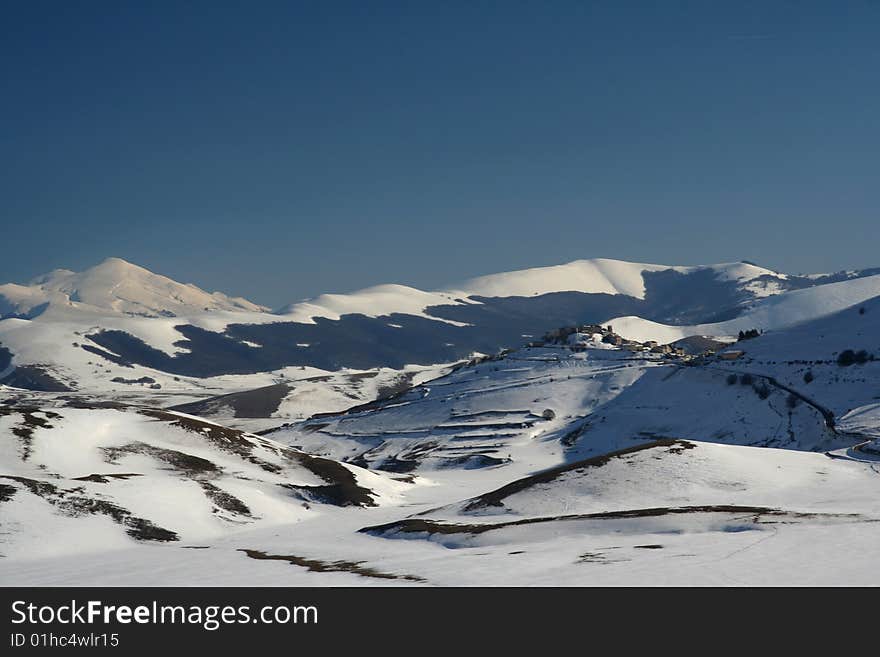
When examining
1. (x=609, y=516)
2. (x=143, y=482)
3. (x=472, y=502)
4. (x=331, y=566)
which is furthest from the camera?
(x=143, y=482)

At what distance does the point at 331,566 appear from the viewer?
55.7 metres

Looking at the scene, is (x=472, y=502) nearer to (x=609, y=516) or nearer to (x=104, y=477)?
(x=609, y=516)

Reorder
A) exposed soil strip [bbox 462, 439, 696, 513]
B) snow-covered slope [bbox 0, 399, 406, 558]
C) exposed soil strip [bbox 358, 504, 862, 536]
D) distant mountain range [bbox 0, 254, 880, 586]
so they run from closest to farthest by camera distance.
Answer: distant mountain range [bbox 0, 254, 880, 586], exposed soil strip [bbox 358, 504, 862, 536], snow-covered slope [bbox 0, 399, 406, 558], exposed soil strip [bbox 462, 439, 696, 513]

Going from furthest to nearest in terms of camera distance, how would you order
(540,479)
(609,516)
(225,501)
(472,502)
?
(225,501) < (540,479) < (472,502) < (609,516)

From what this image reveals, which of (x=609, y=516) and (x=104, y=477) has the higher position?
(x=104, y=477)

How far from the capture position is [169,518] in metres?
81.7

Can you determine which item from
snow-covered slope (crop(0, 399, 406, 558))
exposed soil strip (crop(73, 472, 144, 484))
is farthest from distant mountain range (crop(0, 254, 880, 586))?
exposed soil strip (crop(73, 472, 144, 484))

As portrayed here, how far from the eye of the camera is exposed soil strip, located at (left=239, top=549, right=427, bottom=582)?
1895 inches

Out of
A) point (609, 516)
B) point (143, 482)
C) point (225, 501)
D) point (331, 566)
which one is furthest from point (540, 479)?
point (143, 482)

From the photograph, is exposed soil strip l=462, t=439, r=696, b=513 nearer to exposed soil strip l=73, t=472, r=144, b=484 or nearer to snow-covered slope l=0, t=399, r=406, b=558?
snow-covered slope l=0, t=399, r=406, b=558

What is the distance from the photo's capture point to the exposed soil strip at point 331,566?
158ft

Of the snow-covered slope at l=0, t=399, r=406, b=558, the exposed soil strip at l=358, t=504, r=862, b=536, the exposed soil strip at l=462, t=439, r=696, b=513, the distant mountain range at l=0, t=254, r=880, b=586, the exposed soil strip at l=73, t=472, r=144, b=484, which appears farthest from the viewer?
the exposed soil strip at l=73, t=472, r=144, b=484

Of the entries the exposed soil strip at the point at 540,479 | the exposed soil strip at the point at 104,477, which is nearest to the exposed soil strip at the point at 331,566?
the exposed soil strip at the point at 540,479

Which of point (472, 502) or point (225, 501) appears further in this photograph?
point (225, 501)
